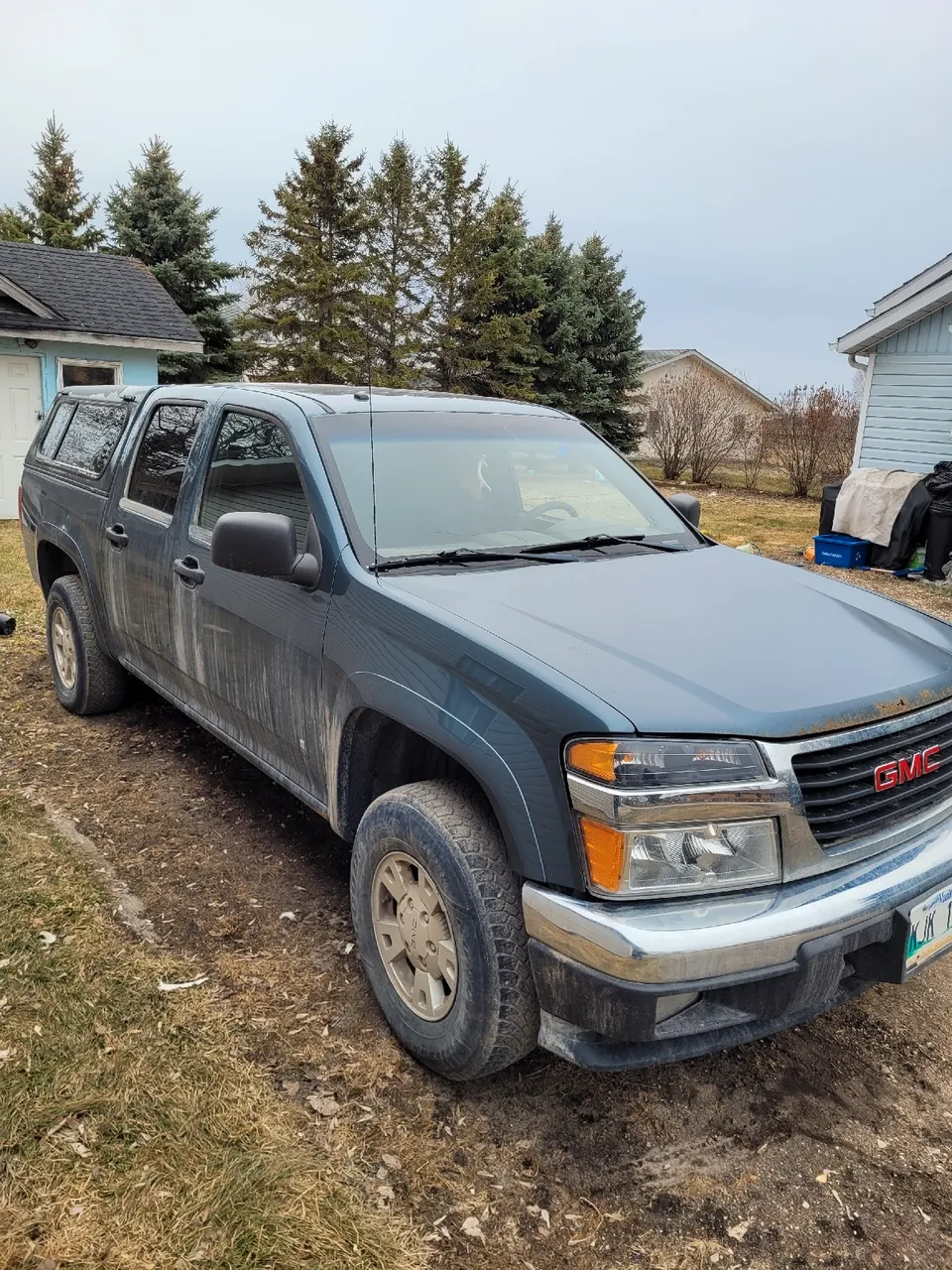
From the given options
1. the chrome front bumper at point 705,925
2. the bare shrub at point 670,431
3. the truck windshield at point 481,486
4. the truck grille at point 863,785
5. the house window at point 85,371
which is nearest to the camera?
the chrome front bumper at point 705,925

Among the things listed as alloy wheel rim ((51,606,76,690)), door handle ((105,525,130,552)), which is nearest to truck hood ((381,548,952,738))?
door handle ((105,525,130,552))

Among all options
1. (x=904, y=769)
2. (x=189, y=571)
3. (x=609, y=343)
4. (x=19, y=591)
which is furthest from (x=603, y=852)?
(x=609, y=343)

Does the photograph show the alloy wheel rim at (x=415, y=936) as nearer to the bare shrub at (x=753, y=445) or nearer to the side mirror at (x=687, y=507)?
the side mirror at (x=687, y=507)

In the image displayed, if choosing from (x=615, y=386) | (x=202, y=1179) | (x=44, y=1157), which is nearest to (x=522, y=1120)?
(x=202, y=1179)

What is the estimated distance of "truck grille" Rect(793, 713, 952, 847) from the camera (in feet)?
7.02

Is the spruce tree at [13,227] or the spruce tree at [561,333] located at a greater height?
the spruce tree at [13,227]

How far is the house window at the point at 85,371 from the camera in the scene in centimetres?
1477

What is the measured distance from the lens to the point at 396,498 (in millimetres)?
3160

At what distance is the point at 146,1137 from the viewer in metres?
2.30

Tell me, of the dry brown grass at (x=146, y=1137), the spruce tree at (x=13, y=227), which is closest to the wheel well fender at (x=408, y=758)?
the dry brown grass at (x=146, y=1137)

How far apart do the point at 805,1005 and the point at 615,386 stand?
1051 inches

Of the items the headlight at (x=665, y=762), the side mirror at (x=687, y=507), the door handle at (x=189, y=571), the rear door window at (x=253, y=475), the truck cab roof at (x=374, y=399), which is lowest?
the headlight at (x=665, y=762)

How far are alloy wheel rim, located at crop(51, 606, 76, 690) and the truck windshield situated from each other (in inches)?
104

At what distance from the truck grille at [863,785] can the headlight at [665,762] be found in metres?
0.16
